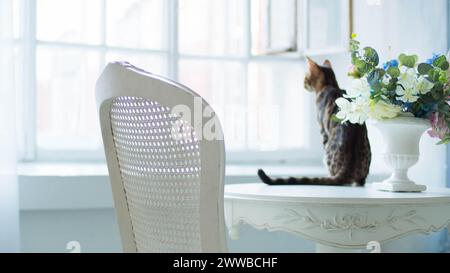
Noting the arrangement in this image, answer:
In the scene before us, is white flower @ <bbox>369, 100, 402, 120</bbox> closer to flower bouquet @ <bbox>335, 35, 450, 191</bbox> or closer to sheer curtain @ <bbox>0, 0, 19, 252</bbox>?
flower bouquet @ <bbox>335, 35, 450, 191</bbox>

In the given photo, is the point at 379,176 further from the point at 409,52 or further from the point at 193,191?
the point at 193,191

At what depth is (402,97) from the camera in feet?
7.10

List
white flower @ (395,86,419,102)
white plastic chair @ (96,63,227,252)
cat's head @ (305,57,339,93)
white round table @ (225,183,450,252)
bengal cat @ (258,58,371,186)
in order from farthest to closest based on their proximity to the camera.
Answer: cat's head @ (305,57,339,93), bengal cat @ (258,58,371,186), white flower @ (395,86,419,102), white round table @ (225,183,450,252), white plastic chair @ (96,63,227,252)

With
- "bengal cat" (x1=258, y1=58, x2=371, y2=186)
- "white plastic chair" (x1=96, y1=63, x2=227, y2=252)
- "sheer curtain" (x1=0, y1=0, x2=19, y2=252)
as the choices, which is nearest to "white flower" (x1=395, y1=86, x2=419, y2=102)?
"bengal cat" (x1=258, y1=58, x2=371, y2=186)

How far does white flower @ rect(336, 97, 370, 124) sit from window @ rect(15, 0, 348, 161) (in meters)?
1.21

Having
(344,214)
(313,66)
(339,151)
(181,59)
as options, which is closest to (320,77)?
(313,66)

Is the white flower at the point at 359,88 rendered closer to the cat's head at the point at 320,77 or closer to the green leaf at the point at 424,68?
the green leaf at the point at 424,68

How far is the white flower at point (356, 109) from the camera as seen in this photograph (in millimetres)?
2183

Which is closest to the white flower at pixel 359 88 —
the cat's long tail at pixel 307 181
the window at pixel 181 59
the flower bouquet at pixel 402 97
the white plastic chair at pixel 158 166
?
the flower bouquet at pixel 402 97

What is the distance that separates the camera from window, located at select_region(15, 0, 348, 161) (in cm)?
324

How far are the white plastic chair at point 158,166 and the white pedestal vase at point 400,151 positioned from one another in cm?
96

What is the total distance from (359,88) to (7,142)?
4.46 ft

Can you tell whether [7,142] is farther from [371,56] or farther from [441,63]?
[441,63]
